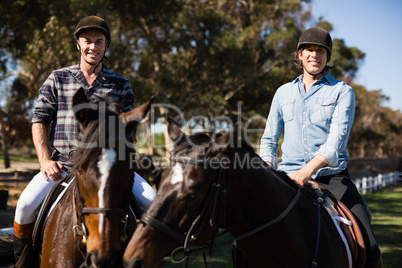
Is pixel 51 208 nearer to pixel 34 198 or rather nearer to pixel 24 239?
pixel 34 198

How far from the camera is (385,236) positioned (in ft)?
32.0

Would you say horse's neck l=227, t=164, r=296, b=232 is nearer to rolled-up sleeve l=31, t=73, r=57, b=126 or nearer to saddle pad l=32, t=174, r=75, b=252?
saddle pad l=32, t=174, r=75, b=252

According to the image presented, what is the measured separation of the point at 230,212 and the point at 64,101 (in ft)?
6.53

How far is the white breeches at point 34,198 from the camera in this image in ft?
9.79

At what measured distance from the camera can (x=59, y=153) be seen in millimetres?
3234

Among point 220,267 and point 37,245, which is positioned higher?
point 37,245

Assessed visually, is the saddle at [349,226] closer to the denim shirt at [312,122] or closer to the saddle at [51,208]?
the denim shirt at [312,122]

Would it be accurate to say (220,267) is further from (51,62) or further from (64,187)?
(51,62)

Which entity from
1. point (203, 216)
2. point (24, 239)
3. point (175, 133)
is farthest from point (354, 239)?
point (24, 239)

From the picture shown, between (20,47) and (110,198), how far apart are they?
19141 millimetres

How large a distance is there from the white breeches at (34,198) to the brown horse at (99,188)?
0.51 m

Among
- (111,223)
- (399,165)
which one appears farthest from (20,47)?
(399,165)

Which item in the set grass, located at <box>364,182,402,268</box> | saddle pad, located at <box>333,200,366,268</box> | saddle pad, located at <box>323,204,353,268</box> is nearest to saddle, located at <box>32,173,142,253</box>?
saddle pad, located at <box>323,204,353,268</box>

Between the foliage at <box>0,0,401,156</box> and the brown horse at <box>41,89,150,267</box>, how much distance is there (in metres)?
12.8
